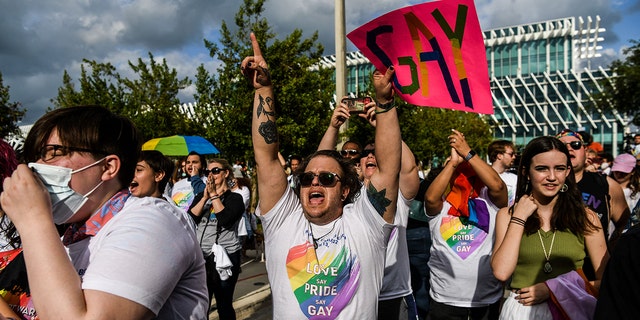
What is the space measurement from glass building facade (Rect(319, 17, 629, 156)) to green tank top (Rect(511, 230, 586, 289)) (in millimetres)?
72666

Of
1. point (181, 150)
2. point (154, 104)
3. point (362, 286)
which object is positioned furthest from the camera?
point (154, 104)

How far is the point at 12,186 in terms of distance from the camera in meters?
1.40

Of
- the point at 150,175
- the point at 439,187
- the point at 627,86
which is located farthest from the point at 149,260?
the point at 627,86

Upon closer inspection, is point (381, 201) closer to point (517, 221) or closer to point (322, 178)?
point (322, 178)

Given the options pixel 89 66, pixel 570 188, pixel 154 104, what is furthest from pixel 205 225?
pixel 89 66

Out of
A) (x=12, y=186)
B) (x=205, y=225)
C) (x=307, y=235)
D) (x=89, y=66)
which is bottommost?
(x=205, y=225)

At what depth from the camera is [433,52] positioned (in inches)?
112

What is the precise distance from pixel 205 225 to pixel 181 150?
313 centimetres

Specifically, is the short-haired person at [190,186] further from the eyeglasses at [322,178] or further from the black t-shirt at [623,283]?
the black t-shirt at [623,283]

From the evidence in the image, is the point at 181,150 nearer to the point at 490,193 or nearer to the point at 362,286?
the point at 490,193

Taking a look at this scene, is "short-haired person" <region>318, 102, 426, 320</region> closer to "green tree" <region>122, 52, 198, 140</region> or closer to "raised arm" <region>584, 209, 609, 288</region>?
"raised arm" <region>584, 209, 609, 288</region>

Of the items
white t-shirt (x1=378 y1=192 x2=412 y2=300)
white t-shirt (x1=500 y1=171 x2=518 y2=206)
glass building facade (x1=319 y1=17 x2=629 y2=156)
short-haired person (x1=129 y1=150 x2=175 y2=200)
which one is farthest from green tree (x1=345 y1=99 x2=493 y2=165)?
glass building facade (x1=319 y1=17 x2=629 y2=156)

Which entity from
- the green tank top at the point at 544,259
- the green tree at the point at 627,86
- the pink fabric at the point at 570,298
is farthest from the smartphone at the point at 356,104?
the green tree at the point at 627,86

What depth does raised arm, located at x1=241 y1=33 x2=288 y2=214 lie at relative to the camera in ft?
8.94
